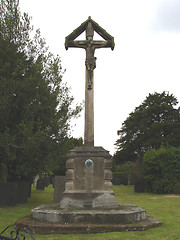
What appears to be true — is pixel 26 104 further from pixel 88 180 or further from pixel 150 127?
pixel 150 127

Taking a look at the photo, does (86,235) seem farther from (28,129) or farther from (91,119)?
(28,129)

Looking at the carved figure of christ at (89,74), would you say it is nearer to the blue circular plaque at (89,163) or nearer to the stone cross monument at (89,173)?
the stone cross monument at (89,173)

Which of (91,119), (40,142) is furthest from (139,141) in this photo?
(91,119)

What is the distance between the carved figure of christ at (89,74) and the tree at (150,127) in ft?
80.9

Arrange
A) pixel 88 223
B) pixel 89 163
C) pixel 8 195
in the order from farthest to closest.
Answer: pixel 8 195 < pixel 89 163 < pixel 88 223

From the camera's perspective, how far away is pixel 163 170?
2067 centimetres

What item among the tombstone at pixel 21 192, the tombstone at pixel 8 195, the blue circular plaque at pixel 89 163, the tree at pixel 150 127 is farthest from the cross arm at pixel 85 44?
the tree at pixel 150 127

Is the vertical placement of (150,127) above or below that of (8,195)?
above

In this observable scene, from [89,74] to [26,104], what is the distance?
5878mm

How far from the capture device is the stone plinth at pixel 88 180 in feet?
25.4

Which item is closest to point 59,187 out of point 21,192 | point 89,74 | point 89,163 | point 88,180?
point 21,192

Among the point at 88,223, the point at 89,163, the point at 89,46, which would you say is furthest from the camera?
the point at 89,46

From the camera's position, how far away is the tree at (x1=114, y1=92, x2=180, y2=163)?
108 feet

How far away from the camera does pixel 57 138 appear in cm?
1439
